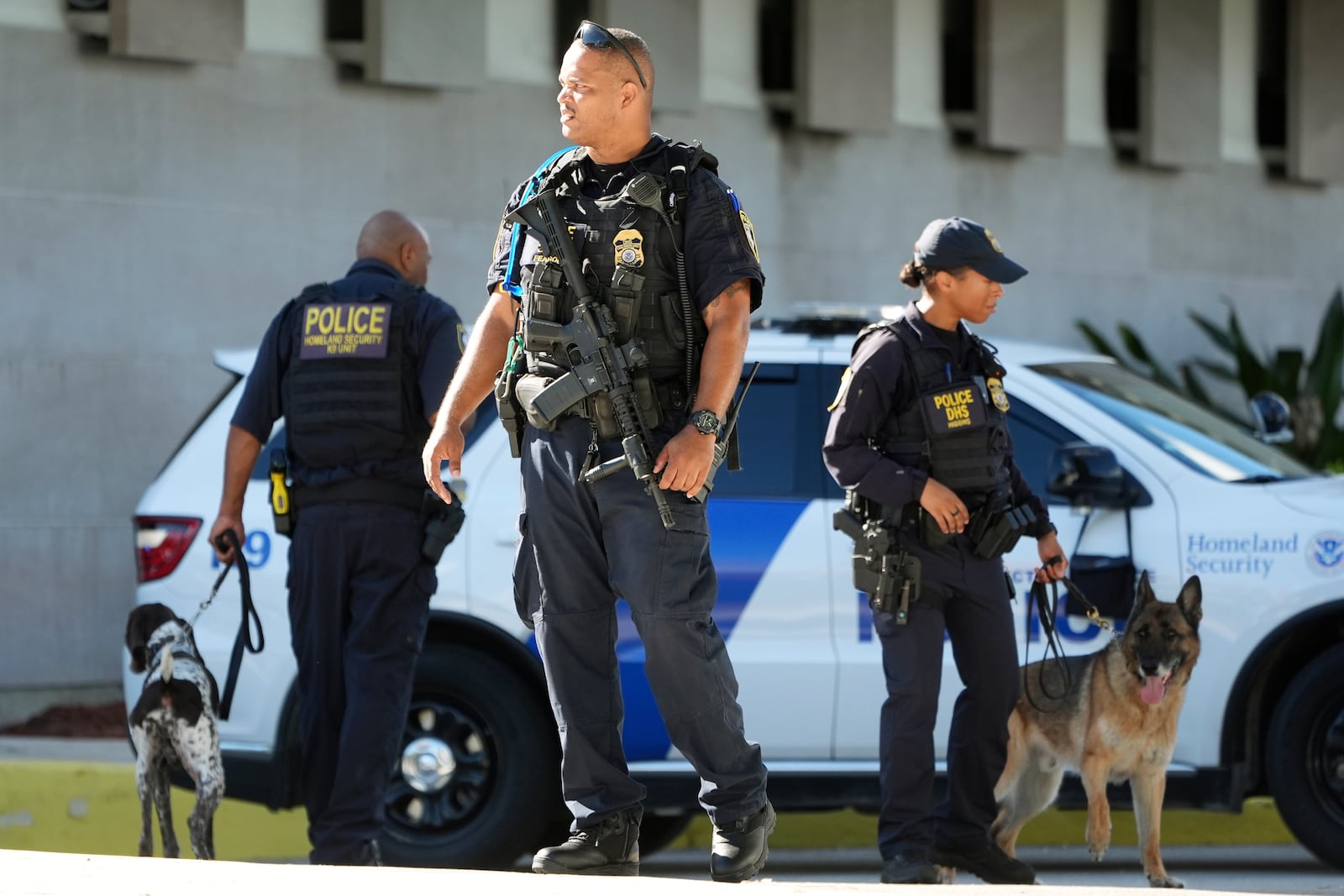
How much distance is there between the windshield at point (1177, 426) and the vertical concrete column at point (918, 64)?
5.85m

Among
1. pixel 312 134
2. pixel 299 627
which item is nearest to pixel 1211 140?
pixel 312 134

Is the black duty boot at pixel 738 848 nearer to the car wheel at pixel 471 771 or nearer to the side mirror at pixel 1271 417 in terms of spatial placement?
the car wheel at pixel 471 771

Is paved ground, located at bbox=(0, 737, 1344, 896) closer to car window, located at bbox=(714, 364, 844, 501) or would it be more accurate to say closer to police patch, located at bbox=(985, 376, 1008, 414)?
car window, located at bbox=(714, 364, 844, 501)

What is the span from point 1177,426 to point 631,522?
9.54 ft

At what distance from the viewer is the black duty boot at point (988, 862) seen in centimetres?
564

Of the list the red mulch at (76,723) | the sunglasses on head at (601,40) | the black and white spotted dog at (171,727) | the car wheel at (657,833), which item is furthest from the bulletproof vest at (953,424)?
the red mulch at (76,723)

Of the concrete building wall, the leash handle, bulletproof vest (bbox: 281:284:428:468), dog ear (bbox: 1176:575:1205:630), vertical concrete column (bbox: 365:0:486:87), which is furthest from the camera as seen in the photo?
vertical concrete column (bbox: 365:0:486:87)

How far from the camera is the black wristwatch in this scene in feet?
13.7

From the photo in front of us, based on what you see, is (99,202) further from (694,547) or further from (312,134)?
(694,547)

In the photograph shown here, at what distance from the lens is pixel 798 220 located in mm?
11969

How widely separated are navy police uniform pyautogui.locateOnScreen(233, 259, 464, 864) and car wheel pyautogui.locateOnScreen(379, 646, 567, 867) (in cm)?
52

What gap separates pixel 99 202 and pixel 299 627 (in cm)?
451

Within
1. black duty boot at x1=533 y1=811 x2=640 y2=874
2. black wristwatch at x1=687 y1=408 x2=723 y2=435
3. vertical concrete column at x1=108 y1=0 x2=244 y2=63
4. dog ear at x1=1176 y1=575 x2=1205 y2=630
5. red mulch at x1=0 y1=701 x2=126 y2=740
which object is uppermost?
vertical concrete column at x1=108 y1=0 x2=244 y2=63

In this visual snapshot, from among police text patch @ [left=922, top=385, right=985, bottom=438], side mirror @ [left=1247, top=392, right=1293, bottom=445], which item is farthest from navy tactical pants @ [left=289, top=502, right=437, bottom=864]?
side mirror @ [left=1247, top=392, right=1293, bottom=445]
